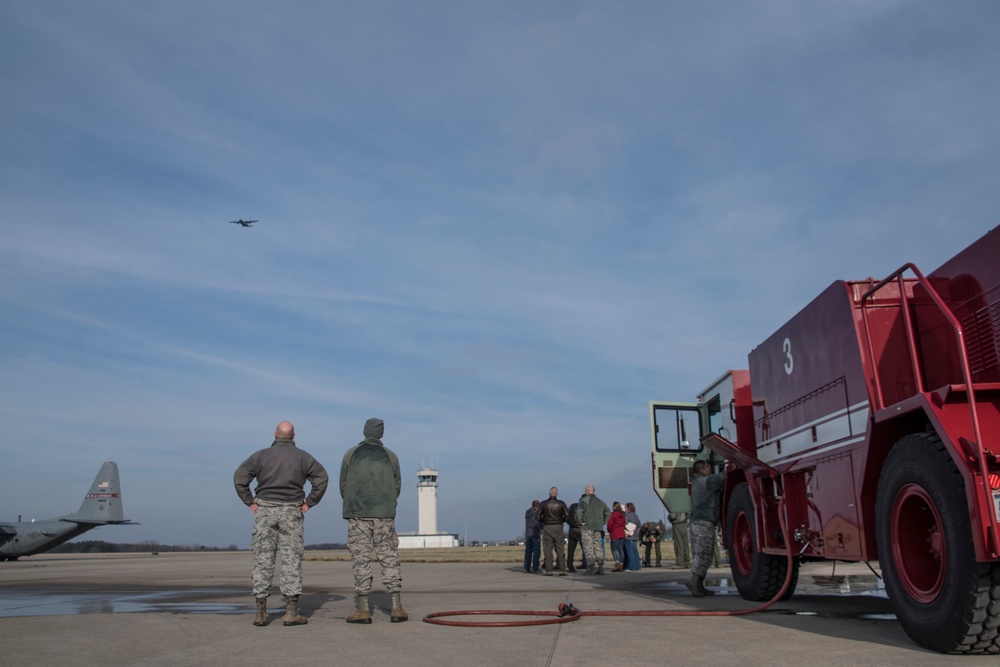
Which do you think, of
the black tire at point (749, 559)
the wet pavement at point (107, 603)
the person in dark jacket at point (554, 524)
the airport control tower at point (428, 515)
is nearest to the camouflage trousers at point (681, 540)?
the person in dark jacket at point (554, 524)

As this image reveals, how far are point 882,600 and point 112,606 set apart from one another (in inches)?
360

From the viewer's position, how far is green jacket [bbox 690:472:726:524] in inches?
389

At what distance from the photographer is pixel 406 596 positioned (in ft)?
35.0

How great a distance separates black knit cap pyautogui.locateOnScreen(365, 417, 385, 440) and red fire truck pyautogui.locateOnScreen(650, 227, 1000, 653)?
3.70 meters

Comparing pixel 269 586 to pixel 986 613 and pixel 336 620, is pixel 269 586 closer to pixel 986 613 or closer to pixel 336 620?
pixel 336 620

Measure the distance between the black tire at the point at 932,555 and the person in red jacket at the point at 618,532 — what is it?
39.8 feet

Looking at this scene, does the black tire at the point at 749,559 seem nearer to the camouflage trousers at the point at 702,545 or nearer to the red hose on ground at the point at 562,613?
the camouflage trousers at the point at 702,545

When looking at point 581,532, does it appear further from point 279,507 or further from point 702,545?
point 279,507

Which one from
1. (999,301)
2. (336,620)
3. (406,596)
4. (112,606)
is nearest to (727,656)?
(999,301)

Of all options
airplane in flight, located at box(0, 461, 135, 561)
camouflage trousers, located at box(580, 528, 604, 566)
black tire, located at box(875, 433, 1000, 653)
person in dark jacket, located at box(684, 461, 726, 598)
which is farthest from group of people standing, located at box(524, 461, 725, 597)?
airplane in flight, located at box(0, 461, 135, 561)

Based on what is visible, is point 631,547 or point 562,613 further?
point 631,547

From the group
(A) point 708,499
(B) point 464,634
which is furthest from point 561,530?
(B) point 464,634

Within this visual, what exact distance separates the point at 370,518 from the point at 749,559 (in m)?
4.68

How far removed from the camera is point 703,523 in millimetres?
9789
